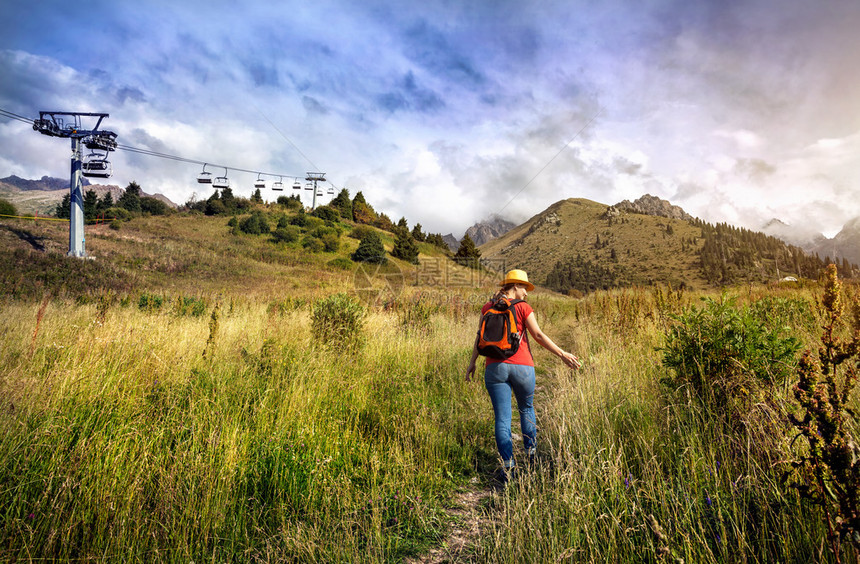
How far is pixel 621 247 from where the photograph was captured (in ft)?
247

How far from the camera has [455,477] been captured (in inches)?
135

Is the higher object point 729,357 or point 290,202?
point 290,202

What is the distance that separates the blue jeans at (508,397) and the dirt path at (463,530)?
41 cm

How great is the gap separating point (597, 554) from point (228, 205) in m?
53.0

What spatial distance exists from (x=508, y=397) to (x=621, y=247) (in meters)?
82.6

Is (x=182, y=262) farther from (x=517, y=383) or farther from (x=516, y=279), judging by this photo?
(x=517, y=383)

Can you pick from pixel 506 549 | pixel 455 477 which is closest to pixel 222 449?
pixel 455 477

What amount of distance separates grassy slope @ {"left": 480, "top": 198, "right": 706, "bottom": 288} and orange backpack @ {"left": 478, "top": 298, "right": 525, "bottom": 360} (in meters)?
49.0

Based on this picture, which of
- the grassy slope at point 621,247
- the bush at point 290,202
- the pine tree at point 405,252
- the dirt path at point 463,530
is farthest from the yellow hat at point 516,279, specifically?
the bush at point 290,202

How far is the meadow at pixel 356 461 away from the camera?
2.05m

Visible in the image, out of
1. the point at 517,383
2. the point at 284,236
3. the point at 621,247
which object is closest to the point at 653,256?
the point at 621,247

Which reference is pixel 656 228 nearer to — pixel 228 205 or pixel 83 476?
pixel 228 205

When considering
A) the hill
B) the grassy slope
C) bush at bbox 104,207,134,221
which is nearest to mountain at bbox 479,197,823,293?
the grassy slope

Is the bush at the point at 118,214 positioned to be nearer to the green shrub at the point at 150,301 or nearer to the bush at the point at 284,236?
the bush at the point at 284,236
